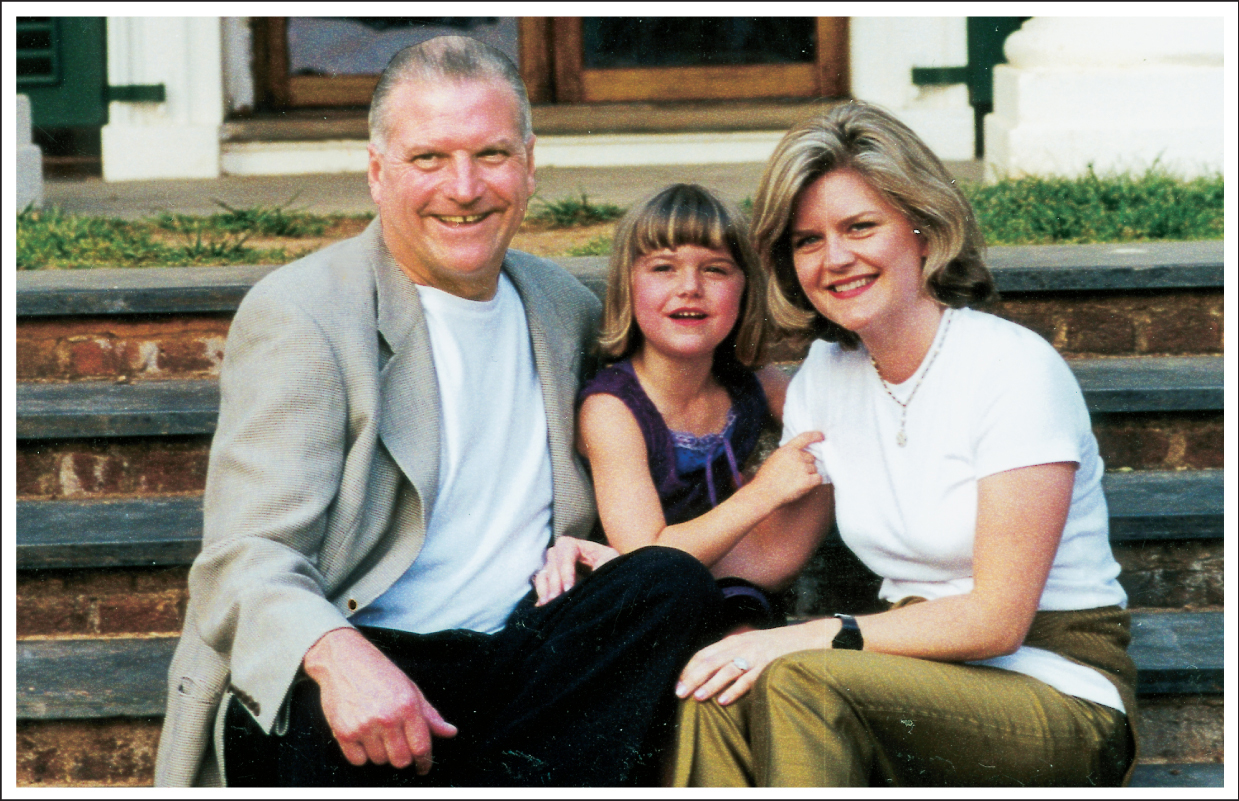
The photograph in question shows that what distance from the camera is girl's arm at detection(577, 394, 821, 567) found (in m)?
2.29

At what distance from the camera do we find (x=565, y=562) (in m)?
2.27

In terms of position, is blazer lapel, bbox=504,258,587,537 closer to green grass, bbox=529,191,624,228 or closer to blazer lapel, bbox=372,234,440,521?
blazer lapel, bbox=372,234,440,521

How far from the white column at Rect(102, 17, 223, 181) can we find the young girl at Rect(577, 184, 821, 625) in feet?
15.2

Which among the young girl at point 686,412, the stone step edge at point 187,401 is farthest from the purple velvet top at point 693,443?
the stone step edge at point 187,401

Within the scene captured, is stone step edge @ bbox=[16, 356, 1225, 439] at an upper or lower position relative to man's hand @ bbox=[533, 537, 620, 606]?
upper

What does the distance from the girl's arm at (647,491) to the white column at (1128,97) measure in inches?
125

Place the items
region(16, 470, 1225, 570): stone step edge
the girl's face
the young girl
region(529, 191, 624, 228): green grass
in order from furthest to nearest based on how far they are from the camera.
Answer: region(529, 191, 624, 228): green grass, region(16, 470, 1225, 570): stone step edge, the girl's face, the young girl

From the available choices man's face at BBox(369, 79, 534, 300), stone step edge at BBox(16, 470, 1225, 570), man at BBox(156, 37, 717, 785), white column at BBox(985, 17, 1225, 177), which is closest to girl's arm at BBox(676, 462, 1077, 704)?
man at BBox(156, 37, 717, 785)

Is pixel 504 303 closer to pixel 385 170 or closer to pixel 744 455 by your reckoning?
pixel 385 170

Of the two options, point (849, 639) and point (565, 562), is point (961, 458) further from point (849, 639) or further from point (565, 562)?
point (565, 562)

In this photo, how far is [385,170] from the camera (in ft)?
7.36

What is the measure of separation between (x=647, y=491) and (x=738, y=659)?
452 millimetres

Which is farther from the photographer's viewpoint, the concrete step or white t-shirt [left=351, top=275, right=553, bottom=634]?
the concrete step

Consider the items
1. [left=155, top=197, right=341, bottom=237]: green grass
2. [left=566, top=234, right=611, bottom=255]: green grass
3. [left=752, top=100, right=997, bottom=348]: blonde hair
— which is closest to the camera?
[left=752, top=100, right=997, bottom=348]: blonde hair
